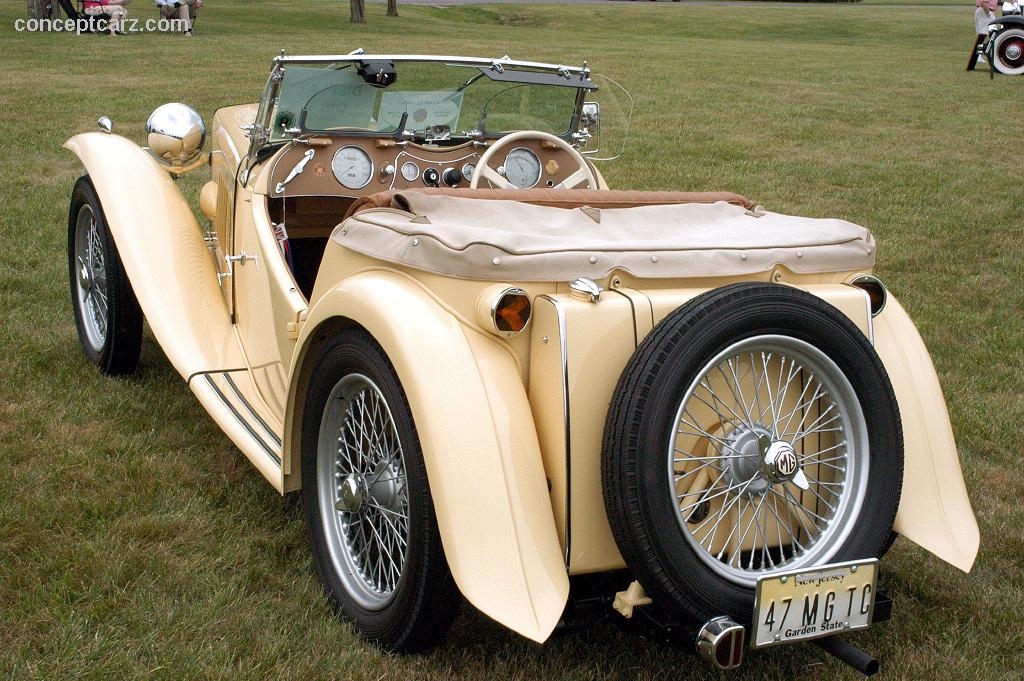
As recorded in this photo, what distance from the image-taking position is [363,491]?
290 centimetres

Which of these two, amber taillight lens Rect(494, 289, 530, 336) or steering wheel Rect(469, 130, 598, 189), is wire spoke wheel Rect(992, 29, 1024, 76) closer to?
steering wheel Rect(469, 130, 598, 189)

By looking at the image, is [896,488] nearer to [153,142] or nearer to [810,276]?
[810,276]

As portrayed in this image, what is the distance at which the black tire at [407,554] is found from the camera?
254 cm

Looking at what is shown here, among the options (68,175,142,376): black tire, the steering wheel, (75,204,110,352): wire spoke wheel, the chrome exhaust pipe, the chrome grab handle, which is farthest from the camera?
(75,204,110,352): wire spoke wheel

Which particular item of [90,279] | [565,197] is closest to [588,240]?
Result: [565,197]

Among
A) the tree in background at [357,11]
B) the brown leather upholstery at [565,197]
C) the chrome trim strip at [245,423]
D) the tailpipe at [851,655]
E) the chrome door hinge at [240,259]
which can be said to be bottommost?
the tree in background at [357,11]

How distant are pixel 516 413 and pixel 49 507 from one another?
2.00m

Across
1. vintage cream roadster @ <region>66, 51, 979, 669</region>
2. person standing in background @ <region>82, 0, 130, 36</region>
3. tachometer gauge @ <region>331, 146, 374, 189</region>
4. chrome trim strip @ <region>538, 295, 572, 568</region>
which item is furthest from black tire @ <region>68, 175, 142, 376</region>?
person standing in background @ <region>82, 0, 130, 36</region>

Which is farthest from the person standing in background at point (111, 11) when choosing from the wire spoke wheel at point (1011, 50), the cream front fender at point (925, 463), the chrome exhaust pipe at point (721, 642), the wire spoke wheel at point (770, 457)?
the chrome exhaust pipe at point (721, 642)

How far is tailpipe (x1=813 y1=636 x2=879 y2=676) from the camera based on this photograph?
247 centimetres

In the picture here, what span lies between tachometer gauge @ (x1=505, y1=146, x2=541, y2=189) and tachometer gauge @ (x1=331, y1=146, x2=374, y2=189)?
61 cm

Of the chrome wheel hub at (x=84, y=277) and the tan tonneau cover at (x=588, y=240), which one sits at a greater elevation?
the tan tonneau cover at (x=588, y=240)

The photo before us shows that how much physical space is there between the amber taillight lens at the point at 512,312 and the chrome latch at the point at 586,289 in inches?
4.9

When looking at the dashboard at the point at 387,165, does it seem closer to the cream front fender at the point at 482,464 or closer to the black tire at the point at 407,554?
the black tire at the point at 407,554
